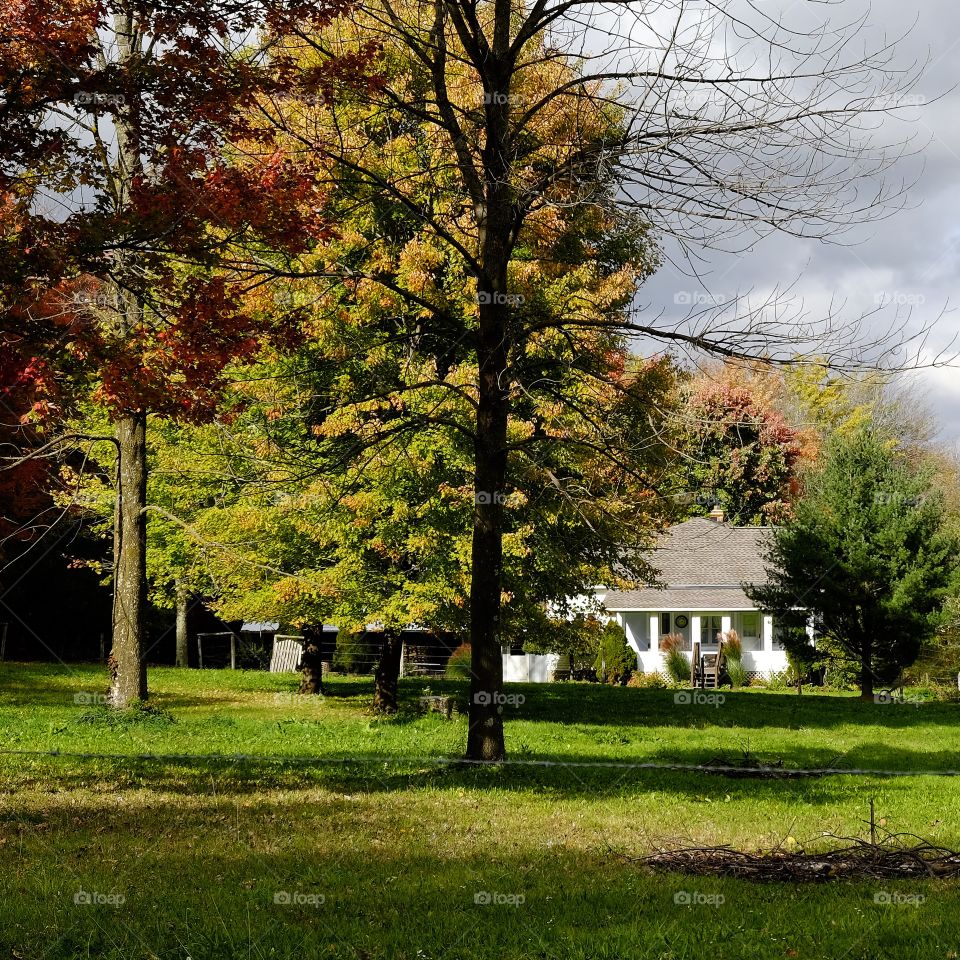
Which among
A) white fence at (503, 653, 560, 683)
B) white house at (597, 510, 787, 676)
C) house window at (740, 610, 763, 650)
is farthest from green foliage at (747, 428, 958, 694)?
house window at (740, 610, 763, 650)

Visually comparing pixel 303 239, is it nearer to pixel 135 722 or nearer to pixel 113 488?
pixel 135 722

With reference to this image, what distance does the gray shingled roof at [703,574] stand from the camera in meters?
39.0

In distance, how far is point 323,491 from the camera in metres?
15.9

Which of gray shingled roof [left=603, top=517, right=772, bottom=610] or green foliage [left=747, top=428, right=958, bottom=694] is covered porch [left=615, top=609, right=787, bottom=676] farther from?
green foliage [left=747, top=428, right=958, bottom=694]

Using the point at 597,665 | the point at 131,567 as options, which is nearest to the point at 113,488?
the point at 131,567

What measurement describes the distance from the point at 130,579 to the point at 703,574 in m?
28.3

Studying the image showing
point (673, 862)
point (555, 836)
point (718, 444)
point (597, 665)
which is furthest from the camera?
point (718, 444)

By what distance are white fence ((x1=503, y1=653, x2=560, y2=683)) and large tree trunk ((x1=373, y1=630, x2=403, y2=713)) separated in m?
18.5

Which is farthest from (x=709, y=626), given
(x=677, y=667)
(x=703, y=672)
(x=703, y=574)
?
(x=703, y=672)

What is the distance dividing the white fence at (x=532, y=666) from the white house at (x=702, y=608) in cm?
302

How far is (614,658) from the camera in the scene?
112 ft

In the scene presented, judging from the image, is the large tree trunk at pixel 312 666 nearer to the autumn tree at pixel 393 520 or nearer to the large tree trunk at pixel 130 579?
the autumn tree at pixel 393 520

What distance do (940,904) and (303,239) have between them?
7672 millimetres

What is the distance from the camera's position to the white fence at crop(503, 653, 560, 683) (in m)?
37.6
